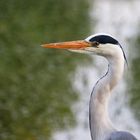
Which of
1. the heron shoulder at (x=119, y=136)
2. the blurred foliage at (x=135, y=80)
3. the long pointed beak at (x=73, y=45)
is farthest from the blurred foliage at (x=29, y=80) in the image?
the heron shoulder at (x=119, y=136)

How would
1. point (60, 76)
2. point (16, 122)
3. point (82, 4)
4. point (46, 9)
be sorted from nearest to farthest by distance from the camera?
point (16, 122), point (60, 76), point (46, 9), point (82, 4)

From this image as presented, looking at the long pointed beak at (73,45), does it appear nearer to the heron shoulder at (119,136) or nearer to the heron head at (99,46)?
the heron head at (99,46)

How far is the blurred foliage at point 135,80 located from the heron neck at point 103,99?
16.4 feet

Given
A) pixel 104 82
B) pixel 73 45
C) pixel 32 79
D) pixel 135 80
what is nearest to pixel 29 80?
pixel 32 79

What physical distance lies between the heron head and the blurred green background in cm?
388

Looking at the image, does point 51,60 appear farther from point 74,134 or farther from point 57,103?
point 74,134

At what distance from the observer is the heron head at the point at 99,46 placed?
480 centimetres

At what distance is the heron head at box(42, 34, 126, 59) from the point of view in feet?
15.8

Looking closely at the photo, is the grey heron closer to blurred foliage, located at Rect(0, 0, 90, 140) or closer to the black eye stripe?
the black eye stripe

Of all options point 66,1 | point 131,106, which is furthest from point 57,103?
point 66,1

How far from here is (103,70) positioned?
1034 cm

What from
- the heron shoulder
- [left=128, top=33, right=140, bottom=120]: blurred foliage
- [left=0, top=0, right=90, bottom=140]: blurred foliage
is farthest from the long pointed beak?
[left=128, top=33, right=140, bottom=120]: blurred foliage

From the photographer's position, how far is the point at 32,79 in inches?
359

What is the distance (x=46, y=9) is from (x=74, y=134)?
1.68 metres
